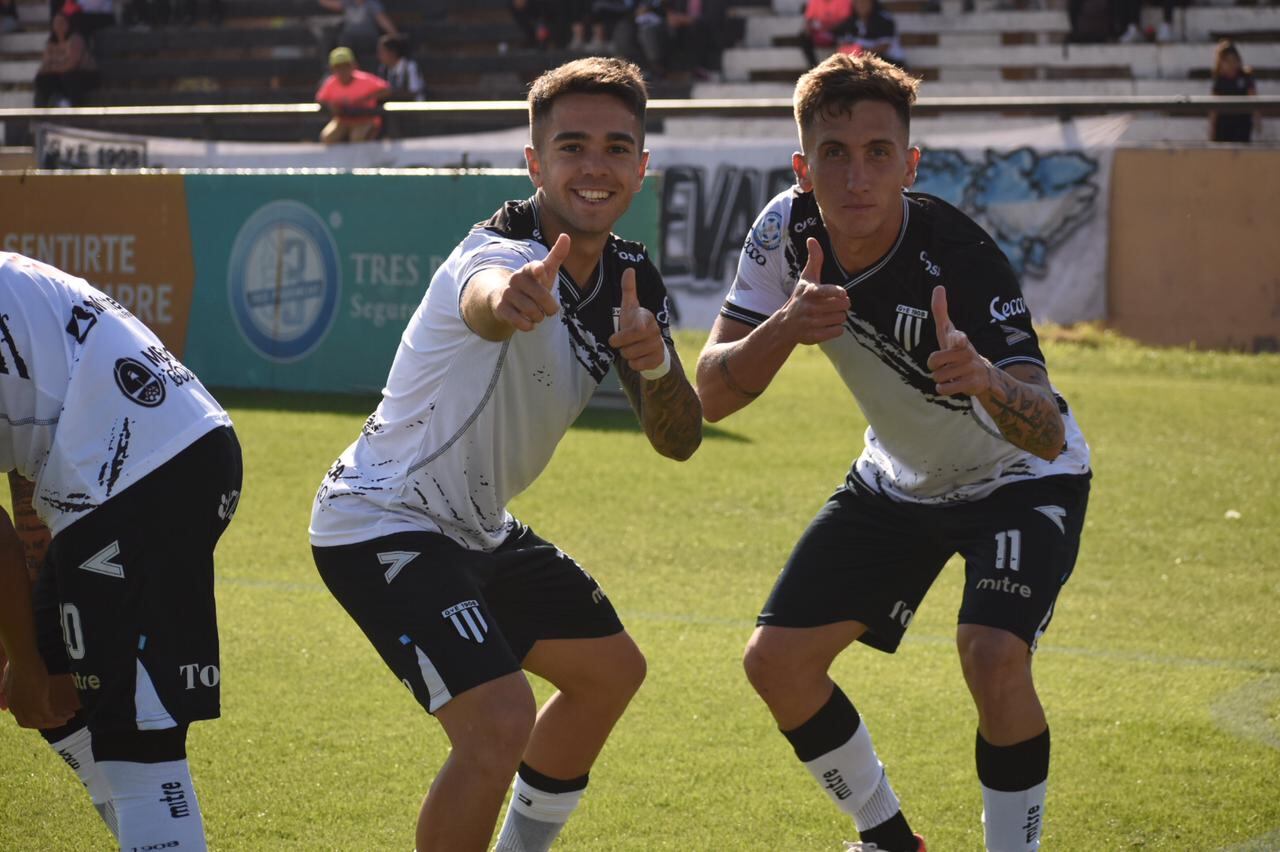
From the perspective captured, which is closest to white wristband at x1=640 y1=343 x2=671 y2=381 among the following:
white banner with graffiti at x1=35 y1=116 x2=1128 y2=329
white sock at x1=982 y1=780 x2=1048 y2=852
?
white sock at x1=982 y1=780 x2=1048 y2=852

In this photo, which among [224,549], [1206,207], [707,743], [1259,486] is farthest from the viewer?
[1206,207]

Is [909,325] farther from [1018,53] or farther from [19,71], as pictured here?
[19,71]

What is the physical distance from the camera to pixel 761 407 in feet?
38.5

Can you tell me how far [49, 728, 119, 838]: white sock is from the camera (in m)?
4.03

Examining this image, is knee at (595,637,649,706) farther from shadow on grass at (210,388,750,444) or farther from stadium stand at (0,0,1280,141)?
stadium stand at (0,0,1280,141)

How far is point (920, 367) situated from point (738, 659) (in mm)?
2345

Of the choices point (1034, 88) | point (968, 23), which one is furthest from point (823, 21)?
Result: point (1034, 88)

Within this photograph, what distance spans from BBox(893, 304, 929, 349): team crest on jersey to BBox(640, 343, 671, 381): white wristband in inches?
33.4

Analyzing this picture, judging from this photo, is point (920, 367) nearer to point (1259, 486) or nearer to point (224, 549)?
point (224, 549)

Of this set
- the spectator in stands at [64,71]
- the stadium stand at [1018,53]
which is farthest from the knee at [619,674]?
the spectator in stands at [64,71]

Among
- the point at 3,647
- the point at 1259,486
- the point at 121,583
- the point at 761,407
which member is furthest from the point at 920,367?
the point at 761,407

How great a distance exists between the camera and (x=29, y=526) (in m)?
3.97

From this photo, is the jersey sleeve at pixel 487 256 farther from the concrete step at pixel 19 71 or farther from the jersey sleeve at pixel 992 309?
the concrete step at pixel 19 71

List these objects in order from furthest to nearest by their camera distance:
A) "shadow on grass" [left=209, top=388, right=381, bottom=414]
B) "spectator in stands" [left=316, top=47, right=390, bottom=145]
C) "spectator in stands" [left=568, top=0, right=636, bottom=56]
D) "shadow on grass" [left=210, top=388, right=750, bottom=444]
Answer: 1. "spectator in stands" [left=568, top=0, right=636, bottom=56]
2. "spectator in stands" [left=316, top=47, right=390, bottom=145]
3. "shadow on grass" [left=209, top=388, right=381, bottom=414]
4. "shadow on grass" [left=210, top=388, right=750, bottom=444]
